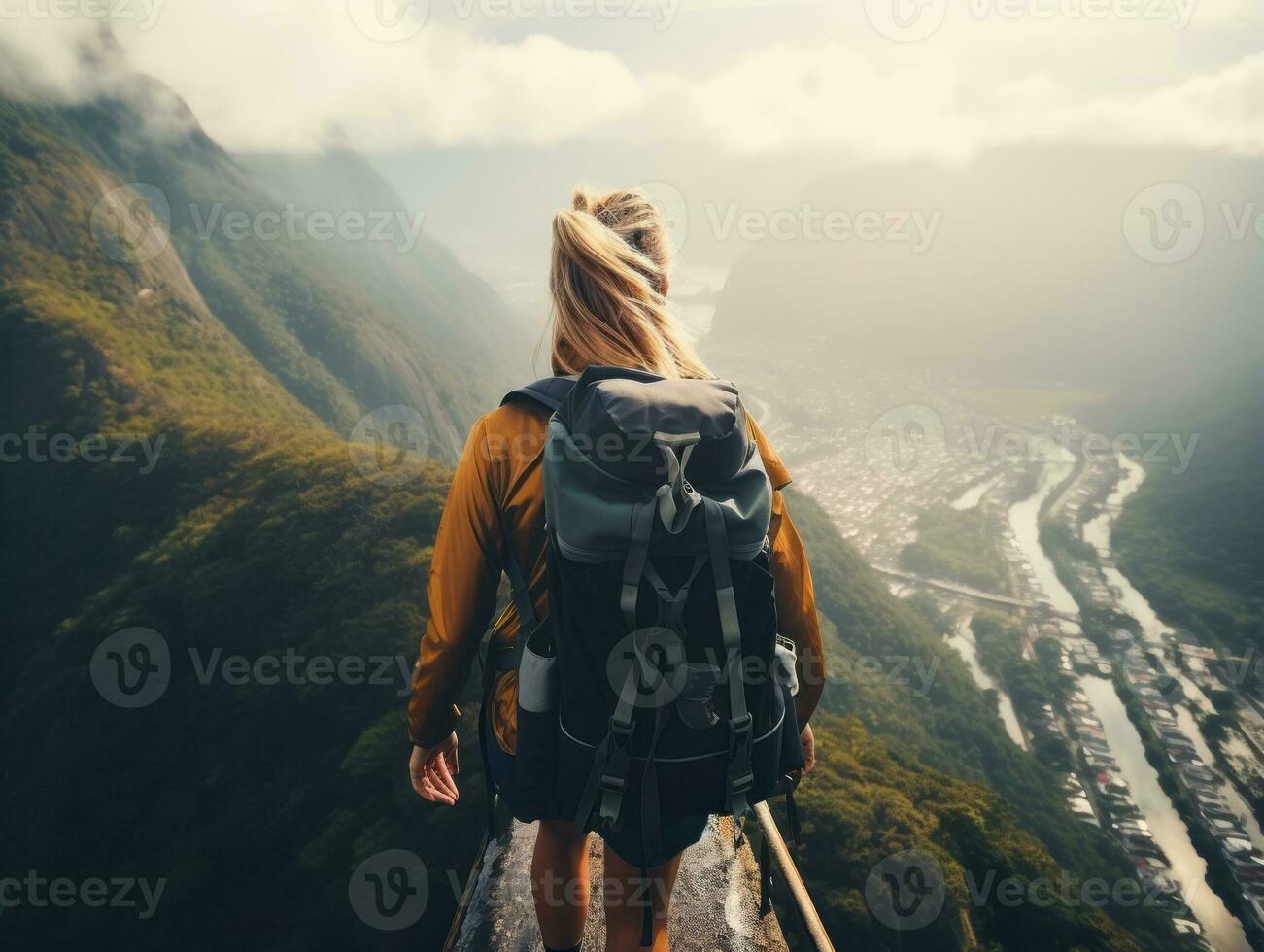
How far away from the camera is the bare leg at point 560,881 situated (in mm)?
2439

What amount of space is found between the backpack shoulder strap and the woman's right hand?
4.74 ft

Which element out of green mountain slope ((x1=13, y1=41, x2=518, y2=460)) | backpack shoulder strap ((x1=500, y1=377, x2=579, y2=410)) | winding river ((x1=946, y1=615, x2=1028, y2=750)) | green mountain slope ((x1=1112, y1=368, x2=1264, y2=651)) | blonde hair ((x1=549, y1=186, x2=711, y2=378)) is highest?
green mountain slope ((x1=13, y1=41, x2=518, y2=460))

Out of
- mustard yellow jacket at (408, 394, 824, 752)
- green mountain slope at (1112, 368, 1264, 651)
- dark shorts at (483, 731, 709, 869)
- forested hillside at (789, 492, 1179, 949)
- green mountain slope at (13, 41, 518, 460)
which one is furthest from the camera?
green mountain slope at (1112, 368, 1264, 651)

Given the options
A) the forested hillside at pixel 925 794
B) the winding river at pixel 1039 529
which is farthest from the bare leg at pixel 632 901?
the winding river at pixel 1039 529

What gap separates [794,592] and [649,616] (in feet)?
2.79

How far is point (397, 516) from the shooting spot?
3225 centimetres

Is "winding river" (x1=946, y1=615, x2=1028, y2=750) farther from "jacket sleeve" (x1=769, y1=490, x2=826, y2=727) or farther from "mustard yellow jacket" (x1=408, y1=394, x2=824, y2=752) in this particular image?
"mustard yellow jacket" (x1=408, y1=394, x2=824, y2=752)

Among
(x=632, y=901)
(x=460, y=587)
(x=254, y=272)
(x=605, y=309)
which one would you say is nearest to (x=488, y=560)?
(x=460, y=587)

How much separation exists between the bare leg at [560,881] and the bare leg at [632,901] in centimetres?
18

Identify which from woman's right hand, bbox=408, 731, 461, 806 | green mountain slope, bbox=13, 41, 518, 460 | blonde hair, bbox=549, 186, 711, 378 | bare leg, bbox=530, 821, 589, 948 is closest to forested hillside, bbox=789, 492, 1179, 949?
bare leg, bbox=530, 821, 589, 948

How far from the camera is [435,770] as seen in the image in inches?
104

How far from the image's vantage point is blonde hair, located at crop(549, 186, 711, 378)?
2.21m

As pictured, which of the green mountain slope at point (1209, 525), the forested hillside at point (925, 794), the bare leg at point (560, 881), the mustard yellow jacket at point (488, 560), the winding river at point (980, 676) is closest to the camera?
the mustard yellow jacket at point (488, 560)

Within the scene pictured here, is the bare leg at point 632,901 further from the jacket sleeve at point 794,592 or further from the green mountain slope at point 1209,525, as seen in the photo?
the green mountain slope at point 1209,525
